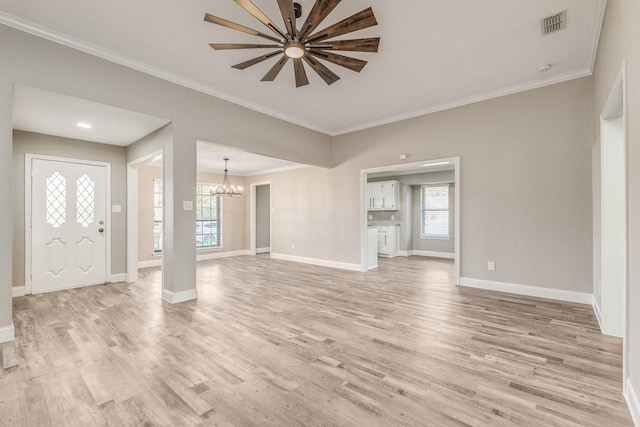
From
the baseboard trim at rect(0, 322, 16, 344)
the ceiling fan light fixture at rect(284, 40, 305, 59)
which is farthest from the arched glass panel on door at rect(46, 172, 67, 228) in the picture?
the ceiling fan light fixture at rect(284, 40, 305, 59)

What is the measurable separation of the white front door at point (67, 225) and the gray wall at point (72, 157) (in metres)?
0.13

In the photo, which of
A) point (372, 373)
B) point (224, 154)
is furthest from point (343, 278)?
point (224, 154)

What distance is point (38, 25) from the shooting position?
2807 mm

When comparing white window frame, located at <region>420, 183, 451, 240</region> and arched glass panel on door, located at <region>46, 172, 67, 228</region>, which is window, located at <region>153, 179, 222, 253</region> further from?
white window frame, located at <region>420, 183, 451, 240</region>

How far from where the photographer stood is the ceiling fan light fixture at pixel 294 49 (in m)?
2.39

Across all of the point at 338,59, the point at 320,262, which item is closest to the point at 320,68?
the point at 338,59

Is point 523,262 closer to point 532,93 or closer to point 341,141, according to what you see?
point 532,93

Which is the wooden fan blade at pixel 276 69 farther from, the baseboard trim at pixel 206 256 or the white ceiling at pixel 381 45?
the baseboard trim at pixel 206 256

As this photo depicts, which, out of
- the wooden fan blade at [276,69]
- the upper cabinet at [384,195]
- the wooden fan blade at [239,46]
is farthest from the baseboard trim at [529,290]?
the wooden fan blade at [239,46]

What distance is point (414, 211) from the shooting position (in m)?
9.26

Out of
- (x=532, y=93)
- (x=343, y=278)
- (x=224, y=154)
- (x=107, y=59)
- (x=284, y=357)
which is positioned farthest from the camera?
(x=224, y=154)

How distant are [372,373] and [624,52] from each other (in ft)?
9.45

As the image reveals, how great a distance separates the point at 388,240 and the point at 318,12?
7.18 meters

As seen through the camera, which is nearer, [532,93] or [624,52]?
[624,52]
